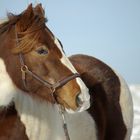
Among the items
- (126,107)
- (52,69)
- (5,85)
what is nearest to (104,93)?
(126,107)

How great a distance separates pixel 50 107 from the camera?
10.9ft

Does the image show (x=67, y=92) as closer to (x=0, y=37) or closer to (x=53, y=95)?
(x=53, y=95)

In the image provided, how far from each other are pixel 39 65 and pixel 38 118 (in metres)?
0.51

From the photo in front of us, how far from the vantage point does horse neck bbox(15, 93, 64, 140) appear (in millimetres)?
3170

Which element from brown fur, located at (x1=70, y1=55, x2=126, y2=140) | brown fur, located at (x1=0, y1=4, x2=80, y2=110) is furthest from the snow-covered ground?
brown fur, located at (x1=0, y1=4, x2=80, y2=110)

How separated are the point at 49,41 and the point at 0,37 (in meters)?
0.40

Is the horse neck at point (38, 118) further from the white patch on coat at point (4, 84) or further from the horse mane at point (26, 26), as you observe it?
the horse mane at point (26, 26)

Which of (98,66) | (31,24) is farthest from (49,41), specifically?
(98,66)

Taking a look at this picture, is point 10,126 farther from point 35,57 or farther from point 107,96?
point 107,96

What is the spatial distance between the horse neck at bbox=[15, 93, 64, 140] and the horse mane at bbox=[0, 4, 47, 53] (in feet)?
1.34

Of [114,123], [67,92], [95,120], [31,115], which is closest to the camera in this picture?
[67,92]

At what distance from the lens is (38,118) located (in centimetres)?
326

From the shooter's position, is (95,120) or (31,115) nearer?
(31,115)

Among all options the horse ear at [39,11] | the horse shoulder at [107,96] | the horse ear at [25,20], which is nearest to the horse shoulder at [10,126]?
the horse ear at [25,20]
